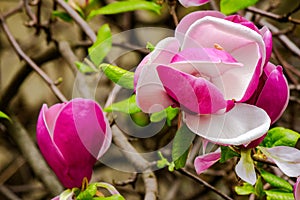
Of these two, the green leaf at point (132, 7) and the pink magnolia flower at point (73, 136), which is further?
the green leaf at point (132, 7)

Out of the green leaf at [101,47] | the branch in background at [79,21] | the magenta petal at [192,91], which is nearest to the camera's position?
the magenta petal at [192,91]

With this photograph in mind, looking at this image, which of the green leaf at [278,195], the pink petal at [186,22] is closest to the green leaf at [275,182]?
the green leaf at [278,195]

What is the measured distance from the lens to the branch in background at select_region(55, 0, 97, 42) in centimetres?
104

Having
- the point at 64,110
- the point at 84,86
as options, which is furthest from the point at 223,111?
the point at 84,86

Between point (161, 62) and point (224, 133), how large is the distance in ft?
0.27

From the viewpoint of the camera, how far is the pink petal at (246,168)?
0.52 m

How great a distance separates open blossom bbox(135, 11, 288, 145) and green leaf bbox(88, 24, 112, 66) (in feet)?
1.46

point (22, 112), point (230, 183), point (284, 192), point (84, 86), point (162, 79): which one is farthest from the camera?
point (22, 112)

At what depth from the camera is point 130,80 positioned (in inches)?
21.1

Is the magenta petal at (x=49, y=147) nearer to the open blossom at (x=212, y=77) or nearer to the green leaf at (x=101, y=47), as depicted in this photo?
the open blossom at (x=212, y=77)

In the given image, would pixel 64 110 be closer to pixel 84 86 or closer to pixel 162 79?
pixel 162 79

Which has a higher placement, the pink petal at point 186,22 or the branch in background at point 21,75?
the pink petal at point 186,22

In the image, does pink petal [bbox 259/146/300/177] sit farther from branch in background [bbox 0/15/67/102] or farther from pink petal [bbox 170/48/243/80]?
branch in background [bbox 0/15/67/102]

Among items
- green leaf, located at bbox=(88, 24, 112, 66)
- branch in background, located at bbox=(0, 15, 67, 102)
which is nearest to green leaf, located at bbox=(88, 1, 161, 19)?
green leaf, located at bbox=(88, 24, 112, 66)
